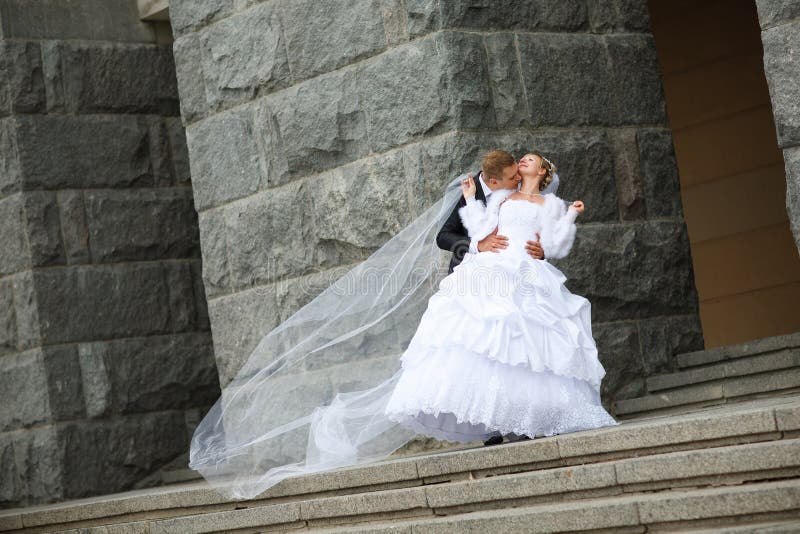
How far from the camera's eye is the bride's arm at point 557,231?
640 cm

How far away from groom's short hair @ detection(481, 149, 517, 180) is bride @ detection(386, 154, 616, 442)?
148 mm

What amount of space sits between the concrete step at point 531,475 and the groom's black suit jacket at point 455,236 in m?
1.03

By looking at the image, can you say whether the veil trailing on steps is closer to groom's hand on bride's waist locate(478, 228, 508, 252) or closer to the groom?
the groom

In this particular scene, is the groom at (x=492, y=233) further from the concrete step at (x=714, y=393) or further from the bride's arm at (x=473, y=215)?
the concrete step at (x=714, y=393)

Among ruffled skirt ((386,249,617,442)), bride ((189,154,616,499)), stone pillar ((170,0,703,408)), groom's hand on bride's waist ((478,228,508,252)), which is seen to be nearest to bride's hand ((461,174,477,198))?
bride ((189,154,616,499))

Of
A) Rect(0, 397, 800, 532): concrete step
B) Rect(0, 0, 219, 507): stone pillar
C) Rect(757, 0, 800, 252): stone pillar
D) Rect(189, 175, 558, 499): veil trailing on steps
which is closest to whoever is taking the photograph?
Rect(0, 397, 800, 532): concrete step

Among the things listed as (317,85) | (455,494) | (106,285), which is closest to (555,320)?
(455,494)

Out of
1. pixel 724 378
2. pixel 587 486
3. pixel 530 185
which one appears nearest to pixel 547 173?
pixel 530 185

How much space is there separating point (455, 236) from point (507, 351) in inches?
31.5

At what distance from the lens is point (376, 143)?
24.9 feet

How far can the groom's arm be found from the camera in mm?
6570

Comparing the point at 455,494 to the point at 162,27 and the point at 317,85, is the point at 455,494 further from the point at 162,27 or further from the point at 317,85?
the point at 162,27

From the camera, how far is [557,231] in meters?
6.42

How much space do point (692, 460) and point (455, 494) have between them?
3.78 feet
